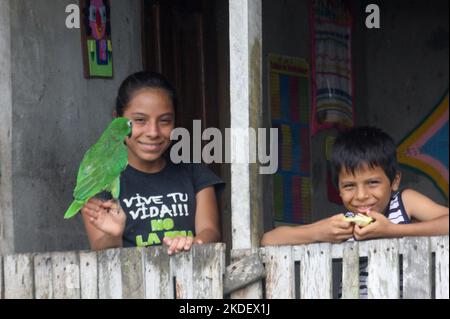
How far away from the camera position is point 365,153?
246 inches

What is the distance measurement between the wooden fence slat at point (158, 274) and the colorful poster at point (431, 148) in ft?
13.1

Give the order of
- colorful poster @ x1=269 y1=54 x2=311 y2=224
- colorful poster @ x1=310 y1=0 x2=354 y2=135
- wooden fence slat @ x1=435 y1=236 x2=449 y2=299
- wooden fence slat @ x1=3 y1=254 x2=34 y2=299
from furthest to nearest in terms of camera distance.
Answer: colorful poster @ x1=310 y1=0 x2=354 y2=135
colorful poster @ x1=269 y1=54 x2=311 y2=224
wooden fence slat @ x1=3 y1=254 x2=34 y2=299
wooden fence slat @ x1=435 y1=236 x2=449 y2=299

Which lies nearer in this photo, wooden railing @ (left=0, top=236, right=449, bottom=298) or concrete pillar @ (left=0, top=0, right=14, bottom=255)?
wooden railing @ (left=0, top=236, right=449, bottom=298)

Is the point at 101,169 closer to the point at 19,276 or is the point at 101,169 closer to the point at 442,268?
the point at 19,276

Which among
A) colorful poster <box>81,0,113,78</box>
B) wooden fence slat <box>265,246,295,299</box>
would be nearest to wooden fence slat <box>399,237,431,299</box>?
wooden fence slat <box>265,246,295,299</box>

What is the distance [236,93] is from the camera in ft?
19.4

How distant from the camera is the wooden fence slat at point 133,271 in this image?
5785 millimetres

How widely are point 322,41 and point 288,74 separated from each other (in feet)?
1.81

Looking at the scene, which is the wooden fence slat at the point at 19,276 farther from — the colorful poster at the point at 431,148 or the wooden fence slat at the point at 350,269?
the colorful poster at the point at 431,148

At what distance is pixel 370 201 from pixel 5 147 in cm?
182

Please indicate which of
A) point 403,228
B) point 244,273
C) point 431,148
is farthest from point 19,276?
point 431,148

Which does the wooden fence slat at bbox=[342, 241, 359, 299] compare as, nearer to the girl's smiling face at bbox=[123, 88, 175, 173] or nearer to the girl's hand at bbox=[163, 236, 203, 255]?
the girl's hand at bbox=[163, 236, 203, 255]

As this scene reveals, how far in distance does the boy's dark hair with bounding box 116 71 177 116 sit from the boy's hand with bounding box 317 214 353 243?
4.13ft

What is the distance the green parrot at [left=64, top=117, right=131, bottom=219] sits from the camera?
5.89 metres
